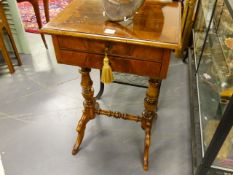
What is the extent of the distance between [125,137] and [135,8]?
0.79m

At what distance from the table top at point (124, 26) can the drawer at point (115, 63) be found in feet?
0.31

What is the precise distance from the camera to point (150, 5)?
98 centimetres

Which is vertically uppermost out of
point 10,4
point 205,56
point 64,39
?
point 64,39

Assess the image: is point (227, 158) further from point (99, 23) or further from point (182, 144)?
point (99, 23)

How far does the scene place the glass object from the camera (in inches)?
38.9

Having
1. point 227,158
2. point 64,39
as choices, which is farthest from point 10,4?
point 227,158

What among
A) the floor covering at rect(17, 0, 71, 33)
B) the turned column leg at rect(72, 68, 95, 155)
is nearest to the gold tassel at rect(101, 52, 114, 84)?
the turned column leg at rect(72, 68, 95, 155)

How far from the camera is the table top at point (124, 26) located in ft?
2.46

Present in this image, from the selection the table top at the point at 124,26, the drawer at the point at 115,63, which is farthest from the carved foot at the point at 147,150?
the table top at the point at 124,26

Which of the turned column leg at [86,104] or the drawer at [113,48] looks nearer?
the drawer at [113,48]

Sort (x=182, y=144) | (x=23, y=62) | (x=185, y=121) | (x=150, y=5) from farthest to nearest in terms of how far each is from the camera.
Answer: (x=23, y=62) < (x=185, y=121) < (x=182, y=144) < (x=150, y=5)

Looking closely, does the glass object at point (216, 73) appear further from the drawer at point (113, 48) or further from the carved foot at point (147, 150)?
the drawer at point (113, 48)

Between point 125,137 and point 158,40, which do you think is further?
point 125,137

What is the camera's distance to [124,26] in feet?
2.68
